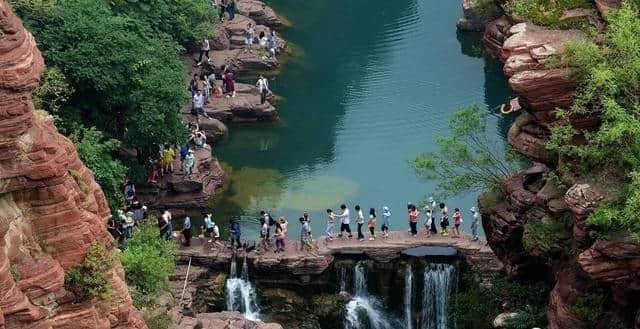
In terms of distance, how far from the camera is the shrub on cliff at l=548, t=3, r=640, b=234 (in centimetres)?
3031

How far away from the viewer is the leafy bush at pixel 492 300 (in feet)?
126

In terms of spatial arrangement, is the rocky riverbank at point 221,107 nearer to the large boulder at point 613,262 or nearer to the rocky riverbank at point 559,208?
the rocky riverbank at point 559,208

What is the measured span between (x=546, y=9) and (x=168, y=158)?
709 inches

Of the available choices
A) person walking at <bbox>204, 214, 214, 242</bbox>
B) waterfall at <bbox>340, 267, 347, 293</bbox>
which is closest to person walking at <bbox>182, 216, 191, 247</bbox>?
person walking at <bbox>204, 214, 214, 242</bbox>

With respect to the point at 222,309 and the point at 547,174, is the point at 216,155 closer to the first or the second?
the point at 222,309

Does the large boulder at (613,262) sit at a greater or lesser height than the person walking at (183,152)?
greater

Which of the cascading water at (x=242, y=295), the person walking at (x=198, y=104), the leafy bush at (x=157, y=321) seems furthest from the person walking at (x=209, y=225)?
the person walking at (x=198, y=104)

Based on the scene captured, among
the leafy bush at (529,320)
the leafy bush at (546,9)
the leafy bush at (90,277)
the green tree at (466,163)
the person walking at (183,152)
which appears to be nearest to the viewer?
the leafy bush at (90,277)

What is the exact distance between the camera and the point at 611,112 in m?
30.8

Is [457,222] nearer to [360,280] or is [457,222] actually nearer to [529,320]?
[360,280]

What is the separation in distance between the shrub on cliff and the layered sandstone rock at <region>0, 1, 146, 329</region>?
13.2 metres

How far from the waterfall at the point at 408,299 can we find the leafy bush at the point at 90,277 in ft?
60.4

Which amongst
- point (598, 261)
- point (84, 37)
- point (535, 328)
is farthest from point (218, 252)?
point (598, 261)

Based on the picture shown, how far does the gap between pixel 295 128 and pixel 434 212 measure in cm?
1444
